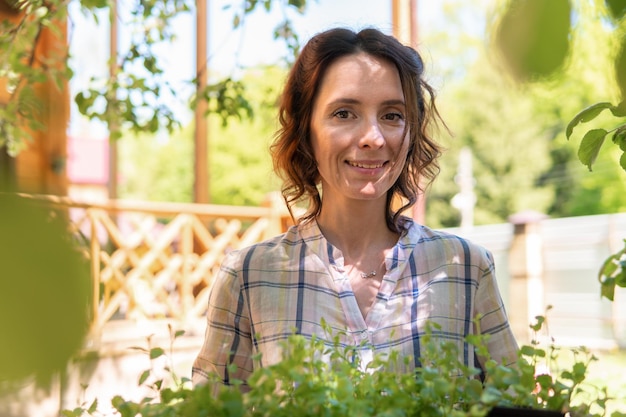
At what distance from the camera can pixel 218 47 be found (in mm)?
3154

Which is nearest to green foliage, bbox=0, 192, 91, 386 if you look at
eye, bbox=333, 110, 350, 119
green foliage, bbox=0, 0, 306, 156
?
eye, bbox=333, 110, 350, 119

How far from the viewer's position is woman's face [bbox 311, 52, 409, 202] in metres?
1.69

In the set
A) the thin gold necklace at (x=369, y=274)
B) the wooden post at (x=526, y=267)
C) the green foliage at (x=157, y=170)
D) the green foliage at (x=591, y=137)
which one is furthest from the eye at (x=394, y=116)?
the green foliage at (x=157, y=170)

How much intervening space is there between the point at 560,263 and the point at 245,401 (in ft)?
41.8

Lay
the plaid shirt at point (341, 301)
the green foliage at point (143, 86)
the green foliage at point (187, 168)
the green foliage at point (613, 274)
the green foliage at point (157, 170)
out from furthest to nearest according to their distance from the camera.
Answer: the green foliage at point (157, 170), the green foliage at point (187, 168), the green foliage at point (143, 86), the plaid shirt at point (341, 301), the green foliage at point (613, 274)

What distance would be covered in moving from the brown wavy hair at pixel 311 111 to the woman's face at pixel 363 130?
44mm

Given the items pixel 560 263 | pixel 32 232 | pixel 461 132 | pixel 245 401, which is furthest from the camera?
pixel 461 132

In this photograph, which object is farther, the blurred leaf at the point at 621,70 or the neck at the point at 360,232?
the neck at the point at 360,232

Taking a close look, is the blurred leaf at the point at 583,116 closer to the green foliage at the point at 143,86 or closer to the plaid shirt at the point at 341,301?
the plaid shirt at the point at 341,301

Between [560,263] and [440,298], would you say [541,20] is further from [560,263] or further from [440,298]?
[560,263]

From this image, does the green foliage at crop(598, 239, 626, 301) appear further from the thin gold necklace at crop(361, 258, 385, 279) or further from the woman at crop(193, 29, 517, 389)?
the thin gold necklace at crop(361, 258, 385, 279)

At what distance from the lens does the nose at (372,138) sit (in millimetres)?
1666

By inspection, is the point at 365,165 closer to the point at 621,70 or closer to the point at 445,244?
the point at 445,244

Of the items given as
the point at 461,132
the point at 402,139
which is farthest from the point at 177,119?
the point at 461,132
